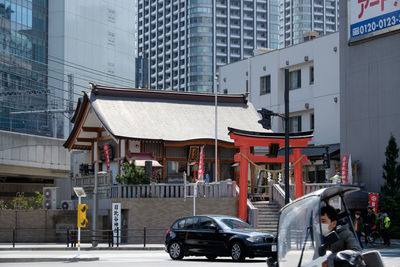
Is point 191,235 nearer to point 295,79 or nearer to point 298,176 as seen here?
point 298,176

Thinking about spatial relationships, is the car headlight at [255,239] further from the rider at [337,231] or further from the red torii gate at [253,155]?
the rider at [337,231]

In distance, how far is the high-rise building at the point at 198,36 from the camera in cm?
16200

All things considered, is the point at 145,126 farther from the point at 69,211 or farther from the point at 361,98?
the point at 361,98

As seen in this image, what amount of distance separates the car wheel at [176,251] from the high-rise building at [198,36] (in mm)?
136339

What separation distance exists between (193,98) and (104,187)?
35.6ft

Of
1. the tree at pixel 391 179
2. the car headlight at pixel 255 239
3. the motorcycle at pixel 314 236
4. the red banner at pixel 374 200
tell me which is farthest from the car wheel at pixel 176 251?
the tree at pixel 391 179

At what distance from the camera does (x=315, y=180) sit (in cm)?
5775

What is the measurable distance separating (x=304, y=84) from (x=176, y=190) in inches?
968

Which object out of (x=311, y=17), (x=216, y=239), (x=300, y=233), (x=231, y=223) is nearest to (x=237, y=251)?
(x=216, y=239)

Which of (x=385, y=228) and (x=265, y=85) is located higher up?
(x=265, y=85)

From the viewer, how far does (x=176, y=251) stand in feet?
84.9

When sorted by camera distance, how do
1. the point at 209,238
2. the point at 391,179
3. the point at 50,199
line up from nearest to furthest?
the point at 209,238
the point at 391,179
the point at 50,199

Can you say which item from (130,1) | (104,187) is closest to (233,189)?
(104,187)

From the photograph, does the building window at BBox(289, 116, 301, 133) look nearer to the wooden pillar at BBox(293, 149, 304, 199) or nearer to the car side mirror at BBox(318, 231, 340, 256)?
the wooden pillar at BBox(293, 149, 304, 199)
